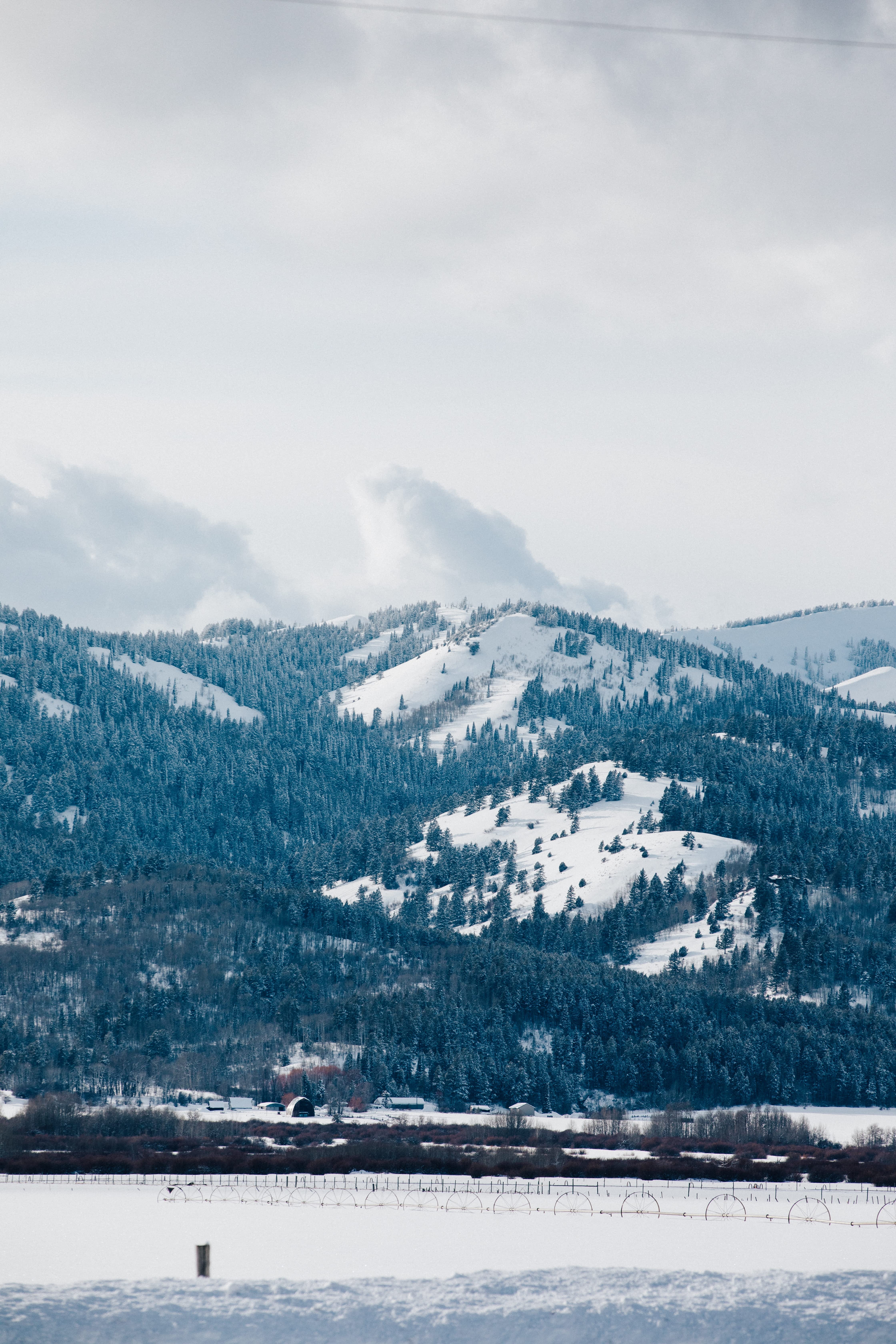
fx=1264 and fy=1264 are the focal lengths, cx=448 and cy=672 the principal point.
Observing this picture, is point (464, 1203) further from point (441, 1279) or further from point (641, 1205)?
point (441, 1279)

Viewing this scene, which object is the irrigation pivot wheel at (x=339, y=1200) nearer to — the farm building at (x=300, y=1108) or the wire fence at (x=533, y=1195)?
the wire fence at (x=533, y=1195)

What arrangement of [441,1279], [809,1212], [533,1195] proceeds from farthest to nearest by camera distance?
[533,1195]
[809,1212]
[441,1279]

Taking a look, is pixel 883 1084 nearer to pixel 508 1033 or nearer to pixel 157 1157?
pixel 508 1033

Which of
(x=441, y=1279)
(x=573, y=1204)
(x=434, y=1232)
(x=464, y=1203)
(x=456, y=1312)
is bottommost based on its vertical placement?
(x=573, y=1204)

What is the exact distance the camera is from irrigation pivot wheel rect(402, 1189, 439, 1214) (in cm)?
7844

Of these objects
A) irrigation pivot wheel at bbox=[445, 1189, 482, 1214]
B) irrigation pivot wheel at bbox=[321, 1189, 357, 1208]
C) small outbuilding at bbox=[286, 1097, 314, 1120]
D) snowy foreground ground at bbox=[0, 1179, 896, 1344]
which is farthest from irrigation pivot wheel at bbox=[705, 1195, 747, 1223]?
small outbuilding at bbox=[286, 1097, 314, 1120]

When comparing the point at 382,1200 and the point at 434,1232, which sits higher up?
the point at 434,1232

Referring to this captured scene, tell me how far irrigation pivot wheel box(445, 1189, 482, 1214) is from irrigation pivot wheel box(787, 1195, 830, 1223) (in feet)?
61.8

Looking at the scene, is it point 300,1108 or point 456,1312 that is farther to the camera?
point 300,1108

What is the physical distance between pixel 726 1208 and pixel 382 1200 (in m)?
23.1

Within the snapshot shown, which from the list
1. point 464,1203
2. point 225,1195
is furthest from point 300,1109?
point 464,1203

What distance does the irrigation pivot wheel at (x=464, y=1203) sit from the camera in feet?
254

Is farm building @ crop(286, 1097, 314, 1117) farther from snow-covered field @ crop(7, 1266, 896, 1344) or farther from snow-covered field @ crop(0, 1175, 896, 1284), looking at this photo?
snow-covered field @ crop(7, 1266, 896, 1344)

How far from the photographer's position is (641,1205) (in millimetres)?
85000
